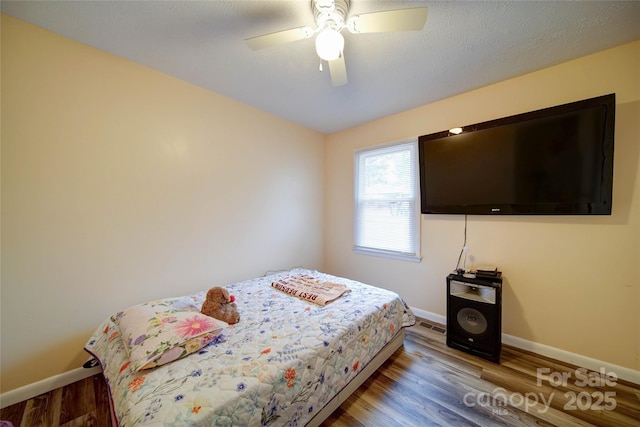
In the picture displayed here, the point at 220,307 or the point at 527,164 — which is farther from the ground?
the point at 527,164

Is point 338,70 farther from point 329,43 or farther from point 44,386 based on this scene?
point 44,386

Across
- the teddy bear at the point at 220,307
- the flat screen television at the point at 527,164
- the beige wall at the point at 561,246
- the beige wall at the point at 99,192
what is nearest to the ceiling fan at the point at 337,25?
the beige wall at the point at 99,192

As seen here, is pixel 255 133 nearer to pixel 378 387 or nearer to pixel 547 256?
pixel 378 387

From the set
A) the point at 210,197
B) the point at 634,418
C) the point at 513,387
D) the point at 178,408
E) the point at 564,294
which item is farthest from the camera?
the point at 210,197

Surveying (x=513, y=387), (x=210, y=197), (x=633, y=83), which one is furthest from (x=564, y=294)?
(x=210, y=197)

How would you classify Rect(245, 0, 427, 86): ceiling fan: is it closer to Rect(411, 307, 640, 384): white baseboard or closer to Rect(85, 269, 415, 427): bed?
Rect(85, 269, 415, 427): bed

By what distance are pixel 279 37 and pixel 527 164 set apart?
2229mm

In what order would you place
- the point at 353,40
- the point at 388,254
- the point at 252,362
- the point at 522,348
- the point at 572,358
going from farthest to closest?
the point at 388,254 < the point at 522,348 < the point at 572,358 < the point at 353,40 < the point at 252,362

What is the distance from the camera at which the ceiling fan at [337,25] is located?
48.0 inches

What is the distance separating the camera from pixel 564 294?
1942 mm

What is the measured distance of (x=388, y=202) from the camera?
3.02 metres

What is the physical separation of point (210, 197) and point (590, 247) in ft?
11.1

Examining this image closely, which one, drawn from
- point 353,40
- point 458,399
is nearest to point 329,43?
point 353,40

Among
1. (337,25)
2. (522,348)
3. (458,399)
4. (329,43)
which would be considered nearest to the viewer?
(329,43)
